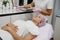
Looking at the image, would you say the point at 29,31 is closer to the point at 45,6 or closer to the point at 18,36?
the point at 18,36

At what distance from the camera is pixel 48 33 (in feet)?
6.63

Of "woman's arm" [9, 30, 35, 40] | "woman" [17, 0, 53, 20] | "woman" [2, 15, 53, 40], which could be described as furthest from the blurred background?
"woman's arm" [9, 30, 35, 40]

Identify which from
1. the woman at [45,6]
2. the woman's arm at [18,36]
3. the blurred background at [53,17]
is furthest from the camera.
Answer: the woman at [45,6]

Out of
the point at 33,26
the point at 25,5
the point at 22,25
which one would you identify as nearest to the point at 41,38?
the point at 33,26

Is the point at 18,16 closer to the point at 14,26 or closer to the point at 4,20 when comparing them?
the point at 4,20

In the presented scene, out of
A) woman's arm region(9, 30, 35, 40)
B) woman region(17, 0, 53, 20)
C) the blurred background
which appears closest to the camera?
woman's arm region(9, 30, 35, 40)

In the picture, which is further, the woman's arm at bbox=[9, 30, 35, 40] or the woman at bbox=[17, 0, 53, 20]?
the woman at bbox=[17, 0, 53, 20]

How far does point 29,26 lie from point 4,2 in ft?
2.41

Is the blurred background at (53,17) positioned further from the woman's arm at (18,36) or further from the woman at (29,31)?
the woman's arm at (18,36)

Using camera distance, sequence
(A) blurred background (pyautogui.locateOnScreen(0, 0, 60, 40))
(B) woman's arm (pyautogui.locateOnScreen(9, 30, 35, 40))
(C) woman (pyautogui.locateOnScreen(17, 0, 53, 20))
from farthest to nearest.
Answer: (C) woman (pyautogui.locateOnScreen(17, 0, 53, 20)), (A) blurred background (pyautogui.locateOnScreen(0, 0, 60, 40)), (B) woman's arm (pyautogui.locateOnScreen(9, 30, 35, 40))

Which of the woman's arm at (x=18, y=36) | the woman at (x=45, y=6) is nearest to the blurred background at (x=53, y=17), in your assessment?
the woman at (x=45, y=6)

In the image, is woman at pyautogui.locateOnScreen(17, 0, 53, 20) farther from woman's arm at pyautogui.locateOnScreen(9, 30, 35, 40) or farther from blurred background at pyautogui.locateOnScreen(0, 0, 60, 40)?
woman's arm at pyautogui.locateOnScreen(9, 30, 35, 40)

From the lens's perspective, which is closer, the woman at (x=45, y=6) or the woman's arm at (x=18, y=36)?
the woman's arm at (x=18, y=36)

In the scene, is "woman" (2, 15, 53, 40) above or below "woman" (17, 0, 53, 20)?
below
